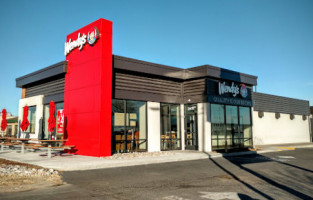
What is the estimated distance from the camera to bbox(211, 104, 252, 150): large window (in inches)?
805

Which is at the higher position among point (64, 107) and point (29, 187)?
point (64, 107)

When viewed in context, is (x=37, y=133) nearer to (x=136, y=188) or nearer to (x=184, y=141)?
(x=184, y=141)

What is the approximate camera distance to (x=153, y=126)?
61.6 feet

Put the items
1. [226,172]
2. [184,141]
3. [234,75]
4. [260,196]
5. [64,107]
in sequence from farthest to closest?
[234,75]
[184,141]
[64,107]
[226,172]
[260,196]

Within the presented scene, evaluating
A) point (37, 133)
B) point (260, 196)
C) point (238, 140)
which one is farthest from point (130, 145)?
point (260, 196)

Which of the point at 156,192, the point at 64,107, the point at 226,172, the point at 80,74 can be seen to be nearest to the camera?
the point at 156,192

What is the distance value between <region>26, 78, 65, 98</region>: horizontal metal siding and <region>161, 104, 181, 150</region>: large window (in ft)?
25.1

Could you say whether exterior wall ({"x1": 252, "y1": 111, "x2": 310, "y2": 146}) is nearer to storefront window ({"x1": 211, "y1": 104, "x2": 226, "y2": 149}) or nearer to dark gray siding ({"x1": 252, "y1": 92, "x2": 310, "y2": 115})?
dark gray siding ({"x1": 252, "y1": 92, "x2": 310, "y2": 115})

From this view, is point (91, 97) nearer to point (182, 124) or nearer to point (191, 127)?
point (182, 124)

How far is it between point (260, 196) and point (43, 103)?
18.5m

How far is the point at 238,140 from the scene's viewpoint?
22328 millimetres

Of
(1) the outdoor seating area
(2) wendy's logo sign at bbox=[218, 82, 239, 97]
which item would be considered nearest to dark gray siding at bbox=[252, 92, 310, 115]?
(2) wendy's logo sign at bbox=[218, 82, 239, 97]

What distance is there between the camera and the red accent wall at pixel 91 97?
15328mm

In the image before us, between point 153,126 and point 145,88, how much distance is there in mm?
2750
